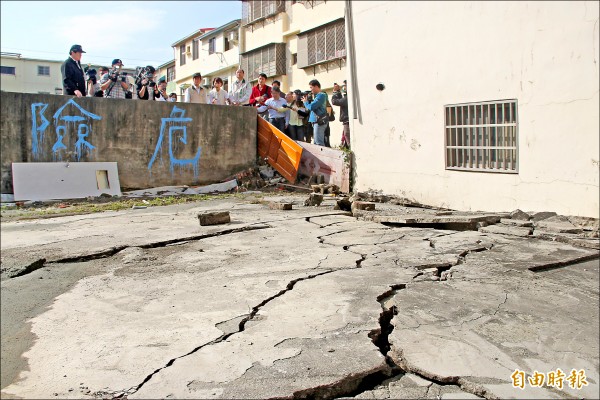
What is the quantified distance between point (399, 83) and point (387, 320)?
569cm

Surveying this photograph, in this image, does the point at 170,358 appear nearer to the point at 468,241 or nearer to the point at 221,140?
the point at 468,241

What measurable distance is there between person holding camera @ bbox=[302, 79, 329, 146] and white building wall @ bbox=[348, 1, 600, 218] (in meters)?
0.56

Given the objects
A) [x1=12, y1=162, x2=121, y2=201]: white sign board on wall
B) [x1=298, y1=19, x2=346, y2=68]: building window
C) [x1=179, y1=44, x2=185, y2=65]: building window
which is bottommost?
[x1=12, y1=162, x2=121, y2=201]: white sign board on wall

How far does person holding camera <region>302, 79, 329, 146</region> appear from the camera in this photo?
8.82m

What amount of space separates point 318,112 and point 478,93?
3086mm

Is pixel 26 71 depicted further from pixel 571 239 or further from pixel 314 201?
pixel 314 201

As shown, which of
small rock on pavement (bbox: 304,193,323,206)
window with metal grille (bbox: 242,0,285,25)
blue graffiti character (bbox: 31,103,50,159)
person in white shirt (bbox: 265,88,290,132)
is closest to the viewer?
window with metal grille (bbox: 242,0,285,25)

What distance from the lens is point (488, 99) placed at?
21.5 ft

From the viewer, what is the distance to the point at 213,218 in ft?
17.7

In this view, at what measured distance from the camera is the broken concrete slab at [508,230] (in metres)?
5.22

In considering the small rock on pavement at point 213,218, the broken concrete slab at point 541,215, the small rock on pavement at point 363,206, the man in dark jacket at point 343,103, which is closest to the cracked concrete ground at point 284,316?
the small rock on pavement at point 213,218

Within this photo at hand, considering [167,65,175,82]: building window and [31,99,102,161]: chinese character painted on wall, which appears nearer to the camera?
[167,65,175,82]: building window

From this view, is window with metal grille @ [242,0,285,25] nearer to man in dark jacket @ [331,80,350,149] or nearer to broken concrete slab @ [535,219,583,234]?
broken concrete slab @ [535,219,583,234]

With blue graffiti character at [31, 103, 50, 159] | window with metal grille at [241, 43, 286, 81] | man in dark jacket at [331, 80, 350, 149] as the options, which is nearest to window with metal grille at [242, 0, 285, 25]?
window with metal grille at [241, 43, 286, 81]
